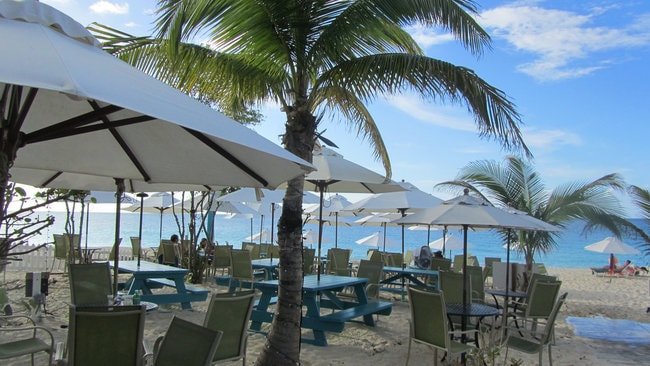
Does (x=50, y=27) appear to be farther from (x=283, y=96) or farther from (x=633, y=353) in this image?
(x=633, y=353)

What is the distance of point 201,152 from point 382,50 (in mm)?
2989

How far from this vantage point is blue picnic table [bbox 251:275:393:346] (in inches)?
254

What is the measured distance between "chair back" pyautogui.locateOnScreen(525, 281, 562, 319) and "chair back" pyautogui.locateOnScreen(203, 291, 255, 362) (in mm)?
3945

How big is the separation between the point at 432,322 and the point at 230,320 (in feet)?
6.64

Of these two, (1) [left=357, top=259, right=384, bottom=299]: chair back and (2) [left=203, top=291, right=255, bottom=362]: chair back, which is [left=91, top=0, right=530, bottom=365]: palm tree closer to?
(2) [left=203, top=291, right=255, bottom=362]: chair back

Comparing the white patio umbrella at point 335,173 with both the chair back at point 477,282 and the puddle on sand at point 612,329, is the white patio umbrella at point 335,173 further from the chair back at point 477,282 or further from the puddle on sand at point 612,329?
the puddle on sand at point 612,329

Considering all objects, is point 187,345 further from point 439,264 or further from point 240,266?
point 439,264

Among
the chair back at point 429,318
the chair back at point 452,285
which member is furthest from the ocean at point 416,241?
the chair back at point 429,318

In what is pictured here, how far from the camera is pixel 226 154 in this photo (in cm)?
348

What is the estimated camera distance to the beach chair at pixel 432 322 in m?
4.93

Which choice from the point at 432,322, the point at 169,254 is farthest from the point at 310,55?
the point at 169,254

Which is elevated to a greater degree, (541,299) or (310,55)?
(310,55)

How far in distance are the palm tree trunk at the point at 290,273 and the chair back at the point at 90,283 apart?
8.30 feet

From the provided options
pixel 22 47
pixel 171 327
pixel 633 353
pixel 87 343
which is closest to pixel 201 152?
pixel 171 327
